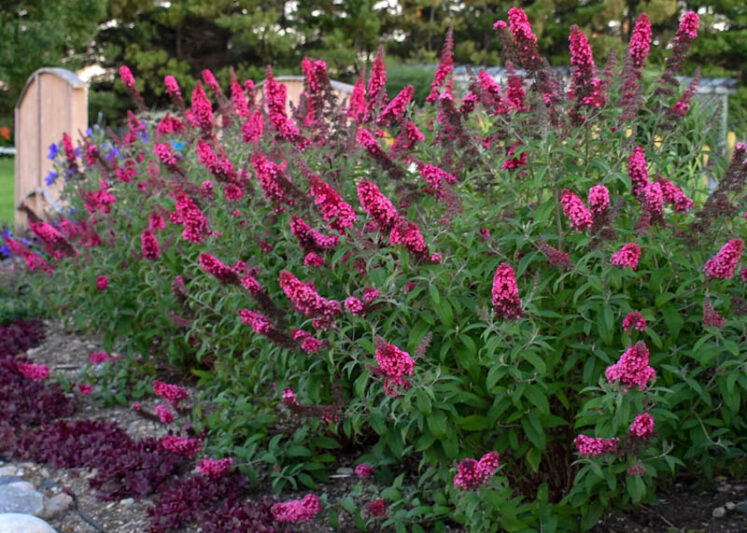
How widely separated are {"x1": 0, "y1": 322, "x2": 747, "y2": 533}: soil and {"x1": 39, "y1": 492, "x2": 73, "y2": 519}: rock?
21 mm

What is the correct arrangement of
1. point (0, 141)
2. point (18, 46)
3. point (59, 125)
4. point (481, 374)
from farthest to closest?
point (0, 141) → point (18, 46) → point (59, 125) → point (481, 374)

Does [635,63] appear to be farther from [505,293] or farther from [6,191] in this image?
[6,191]

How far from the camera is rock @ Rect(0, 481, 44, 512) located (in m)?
3.52

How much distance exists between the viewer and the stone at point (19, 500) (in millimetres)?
3518

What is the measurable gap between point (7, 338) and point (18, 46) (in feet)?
57.2

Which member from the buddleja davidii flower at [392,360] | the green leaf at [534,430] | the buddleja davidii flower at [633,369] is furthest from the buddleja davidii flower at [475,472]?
the buddleja davidii flower at [633,369]

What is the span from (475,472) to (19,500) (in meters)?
2.02

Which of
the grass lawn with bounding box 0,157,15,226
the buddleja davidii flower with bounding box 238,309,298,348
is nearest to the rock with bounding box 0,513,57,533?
the buddleja davidii flower with bounding box 238,309,298,348

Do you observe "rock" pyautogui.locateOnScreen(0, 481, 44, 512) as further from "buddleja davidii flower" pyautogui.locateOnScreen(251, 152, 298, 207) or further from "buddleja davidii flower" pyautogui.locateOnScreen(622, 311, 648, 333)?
"buddleja davidii flower" pyautogui.locateOnScreen(622, 311, 648, 333)

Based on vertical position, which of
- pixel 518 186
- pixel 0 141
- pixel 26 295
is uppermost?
pixel 518 186

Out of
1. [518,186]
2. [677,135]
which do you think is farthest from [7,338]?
[677,135]

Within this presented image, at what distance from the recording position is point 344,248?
2969mm

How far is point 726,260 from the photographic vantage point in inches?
98.2

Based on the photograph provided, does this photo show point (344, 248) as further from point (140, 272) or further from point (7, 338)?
point (7, 338)
